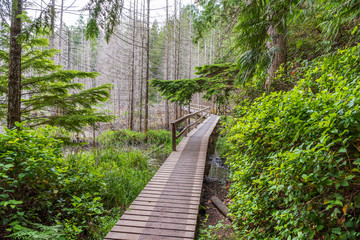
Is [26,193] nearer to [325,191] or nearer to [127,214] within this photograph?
[127,214]

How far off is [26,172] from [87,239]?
1.47 metres

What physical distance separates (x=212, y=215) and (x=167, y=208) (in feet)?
4.06


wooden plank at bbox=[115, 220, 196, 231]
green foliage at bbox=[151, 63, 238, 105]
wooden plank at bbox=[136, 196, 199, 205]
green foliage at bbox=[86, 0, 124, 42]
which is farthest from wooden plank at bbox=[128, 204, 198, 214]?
green foliage at bbox=[151, 63, 238, 105]

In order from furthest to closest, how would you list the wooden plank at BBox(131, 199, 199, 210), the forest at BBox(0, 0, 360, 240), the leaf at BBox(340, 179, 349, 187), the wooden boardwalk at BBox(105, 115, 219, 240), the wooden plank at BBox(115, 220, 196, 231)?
the wooden plank at BBox(131, 199, 199, 210), the wooden plank at BBox(115, 220, 196, 231), the wooden boardwalk at BBox(105, 115, 219, 240), the forest at BBox(0, 0, 360, 240), the leaf at BBox(340, 179, 349, 187)

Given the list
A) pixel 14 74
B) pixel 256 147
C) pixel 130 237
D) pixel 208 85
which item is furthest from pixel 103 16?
pixel 208 85

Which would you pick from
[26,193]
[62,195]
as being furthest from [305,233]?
[62,195]

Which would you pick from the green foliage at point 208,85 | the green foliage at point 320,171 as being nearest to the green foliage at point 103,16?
the green foliage at point 320,171

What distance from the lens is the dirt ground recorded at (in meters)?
3.38

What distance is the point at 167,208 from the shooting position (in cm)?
370

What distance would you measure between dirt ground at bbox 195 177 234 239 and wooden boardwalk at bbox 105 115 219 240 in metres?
0.36

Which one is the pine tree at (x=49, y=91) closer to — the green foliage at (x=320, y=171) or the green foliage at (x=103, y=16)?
the green foliage at (x=103, y=16)

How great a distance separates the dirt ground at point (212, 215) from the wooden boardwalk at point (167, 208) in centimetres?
36

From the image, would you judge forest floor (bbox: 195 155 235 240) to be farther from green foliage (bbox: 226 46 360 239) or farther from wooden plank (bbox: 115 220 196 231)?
green foliage (bbox: 226 46 360 239)

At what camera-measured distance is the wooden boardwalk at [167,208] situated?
3020mm
